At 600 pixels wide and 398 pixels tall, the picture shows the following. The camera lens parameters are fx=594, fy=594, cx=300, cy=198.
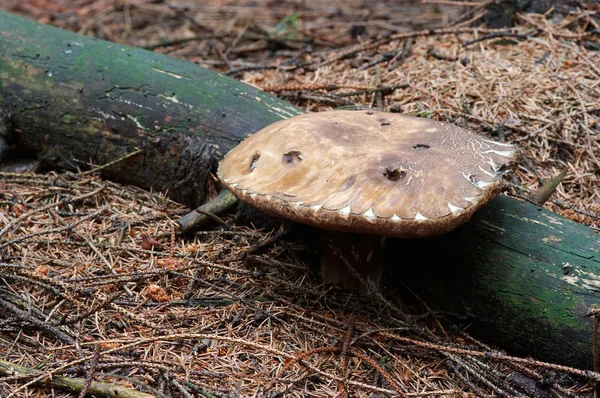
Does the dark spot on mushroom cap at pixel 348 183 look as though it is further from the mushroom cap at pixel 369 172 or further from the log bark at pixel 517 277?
the log bark at pixel 517 277

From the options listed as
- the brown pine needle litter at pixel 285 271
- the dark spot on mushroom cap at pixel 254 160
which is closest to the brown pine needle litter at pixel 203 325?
the brown pine needle litter at pixel 285 271

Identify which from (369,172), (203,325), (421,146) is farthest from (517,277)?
(203,325)

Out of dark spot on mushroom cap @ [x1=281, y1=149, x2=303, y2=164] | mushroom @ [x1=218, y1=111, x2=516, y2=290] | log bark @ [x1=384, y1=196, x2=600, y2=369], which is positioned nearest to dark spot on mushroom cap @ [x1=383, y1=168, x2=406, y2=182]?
mushroom @ [x1=218, y1=111, x2=516, y2=290]

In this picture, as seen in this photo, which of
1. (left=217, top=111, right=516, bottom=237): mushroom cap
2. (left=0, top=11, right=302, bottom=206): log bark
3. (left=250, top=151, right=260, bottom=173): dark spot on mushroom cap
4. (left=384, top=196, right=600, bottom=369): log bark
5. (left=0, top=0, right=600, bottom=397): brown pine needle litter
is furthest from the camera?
(left=0, top=11, right=302, bottom=206): log bark

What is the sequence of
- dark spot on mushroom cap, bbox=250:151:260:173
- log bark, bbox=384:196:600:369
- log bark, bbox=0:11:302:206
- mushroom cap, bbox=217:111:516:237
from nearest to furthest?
mushroom cap, bbox=217:111:516:237 → log bark, bbox=384:196:600:369 → dark spot on mushroom cap, bbox=250:151:260:173 → log bark, bbox=0:11:302:206

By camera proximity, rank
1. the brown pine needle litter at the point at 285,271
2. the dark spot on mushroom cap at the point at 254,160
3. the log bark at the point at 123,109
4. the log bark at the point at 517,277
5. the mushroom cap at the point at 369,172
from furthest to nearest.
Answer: the log bark at the point at 123,109
the dark spot on mushroom cap at the point at 254,160
the log bark at the point at 517,277
the brown pine needle litter at the point at 285,271
the mushroom cap at the point at 369,172

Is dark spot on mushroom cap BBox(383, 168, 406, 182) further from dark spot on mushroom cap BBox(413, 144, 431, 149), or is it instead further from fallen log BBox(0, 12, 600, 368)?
fallen log BBox(0, 12, 600, 368)

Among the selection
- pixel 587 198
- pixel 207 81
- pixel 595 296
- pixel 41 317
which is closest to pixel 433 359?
pixel 595 296
